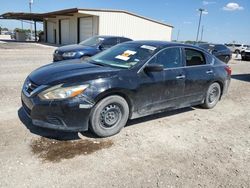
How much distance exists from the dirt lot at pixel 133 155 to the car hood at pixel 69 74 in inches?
35.3

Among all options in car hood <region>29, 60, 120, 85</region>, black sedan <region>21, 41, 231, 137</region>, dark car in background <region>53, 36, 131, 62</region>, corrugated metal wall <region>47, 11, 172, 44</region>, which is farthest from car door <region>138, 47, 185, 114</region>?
Result: corrugated metal wall <region>47, 11, 172, 44</region>

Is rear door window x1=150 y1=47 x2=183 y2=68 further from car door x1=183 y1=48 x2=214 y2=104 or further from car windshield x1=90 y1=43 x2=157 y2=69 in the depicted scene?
car door x1=183 y1=48 x2=214 y2=104

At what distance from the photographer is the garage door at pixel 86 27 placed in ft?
87.6

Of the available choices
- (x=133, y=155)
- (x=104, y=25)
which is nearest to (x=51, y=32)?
(x=104, y=25)

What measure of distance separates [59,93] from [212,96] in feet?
13.0

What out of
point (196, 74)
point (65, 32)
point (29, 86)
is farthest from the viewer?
point (65, 32)

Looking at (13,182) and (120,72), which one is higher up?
(120,72)

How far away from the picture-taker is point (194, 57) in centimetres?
553

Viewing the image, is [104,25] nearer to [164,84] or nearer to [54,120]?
[164,84]

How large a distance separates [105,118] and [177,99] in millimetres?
1731

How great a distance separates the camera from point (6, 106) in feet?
17.5

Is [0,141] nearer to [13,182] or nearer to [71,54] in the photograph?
[13,182]

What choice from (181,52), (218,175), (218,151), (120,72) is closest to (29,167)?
(120,72)

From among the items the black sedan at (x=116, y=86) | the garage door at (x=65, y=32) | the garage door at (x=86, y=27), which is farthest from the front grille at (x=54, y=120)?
the garage door at (x=65, y=32)
